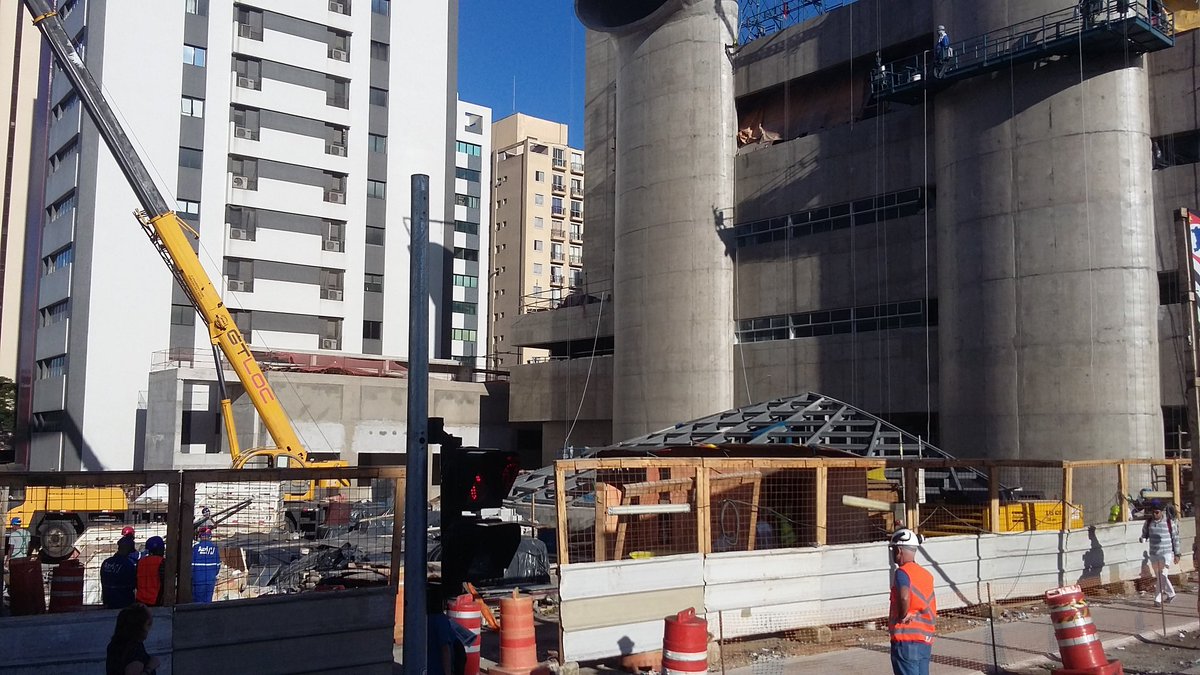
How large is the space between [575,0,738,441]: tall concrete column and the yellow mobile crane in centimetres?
1377

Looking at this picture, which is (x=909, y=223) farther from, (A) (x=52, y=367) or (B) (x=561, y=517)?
(A) (x=52, y=367)

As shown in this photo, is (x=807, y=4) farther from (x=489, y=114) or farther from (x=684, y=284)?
(x=489, y=114)

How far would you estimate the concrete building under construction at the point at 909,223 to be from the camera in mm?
26422

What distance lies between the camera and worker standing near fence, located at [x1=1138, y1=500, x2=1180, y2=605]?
14.8 metres

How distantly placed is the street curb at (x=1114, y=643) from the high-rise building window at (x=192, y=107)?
1888 inches

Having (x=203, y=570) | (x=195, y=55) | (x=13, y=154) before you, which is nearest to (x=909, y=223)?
(x=203, y=570)

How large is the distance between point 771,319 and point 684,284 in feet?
11.4

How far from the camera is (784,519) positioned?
524 inches

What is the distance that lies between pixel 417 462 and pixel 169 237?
25615 mm

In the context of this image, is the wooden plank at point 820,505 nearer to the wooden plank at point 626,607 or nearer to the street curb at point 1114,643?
the wooden plank at point 626,607

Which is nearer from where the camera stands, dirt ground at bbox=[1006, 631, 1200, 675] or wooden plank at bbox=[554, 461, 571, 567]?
wooden plank at bbox=[554, 461, 571, 567]

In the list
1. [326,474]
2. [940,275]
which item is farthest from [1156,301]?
[326,474]

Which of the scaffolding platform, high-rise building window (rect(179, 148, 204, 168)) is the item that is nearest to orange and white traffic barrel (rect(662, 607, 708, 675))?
the scaffolding platform

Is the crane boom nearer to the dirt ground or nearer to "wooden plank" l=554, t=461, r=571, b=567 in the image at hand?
"wooden plank" l=554, t=461, r=571, b=567
